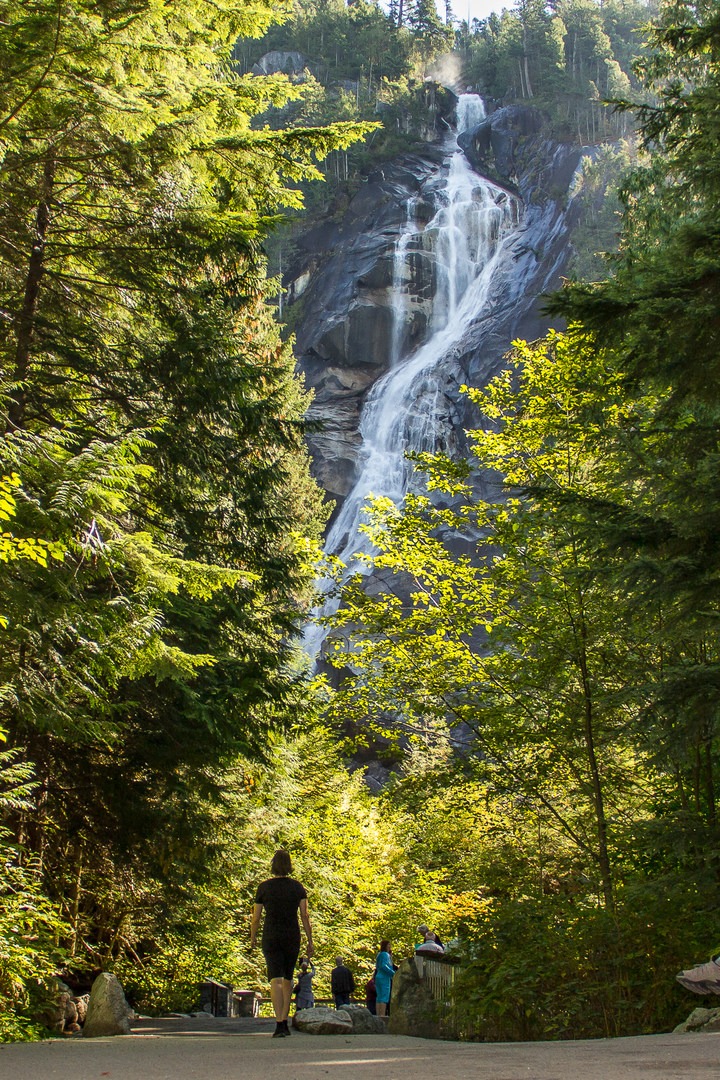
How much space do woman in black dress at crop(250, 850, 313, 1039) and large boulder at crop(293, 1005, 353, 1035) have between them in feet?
3.77

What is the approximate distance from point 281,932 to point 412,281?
193ft

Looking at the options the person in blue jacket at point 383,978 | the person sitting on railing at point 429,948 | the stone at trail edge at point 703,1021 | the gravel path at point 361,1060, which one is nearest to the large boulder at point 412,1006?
the person sitting on railing at point 429,948

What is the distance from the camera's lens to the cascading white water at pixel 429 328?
4825 centimetres

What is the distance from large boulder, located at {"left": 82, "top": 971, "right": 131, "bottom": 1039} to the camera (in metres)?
8.38

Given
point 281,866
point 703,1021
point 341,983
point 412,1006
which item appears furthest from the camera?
point 341,983

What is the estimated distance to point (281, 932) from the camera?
7387 millimetres

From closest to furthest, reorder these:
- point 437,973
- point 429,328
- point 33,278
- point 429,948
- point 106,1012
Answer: point 106,1012, point 33,278, point 437,973, point 429,948, point 429,328

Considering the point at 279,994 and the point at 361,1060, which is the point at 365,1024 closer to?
the point at 279,994

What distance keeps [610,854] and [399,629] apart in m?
3.24

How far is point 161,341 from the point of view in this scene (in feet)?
32.4

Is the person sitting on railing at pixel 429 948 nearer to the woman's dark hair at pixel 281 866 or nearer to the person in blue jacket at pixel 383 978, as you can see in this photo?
the person in blue jacket at pixel 383 978

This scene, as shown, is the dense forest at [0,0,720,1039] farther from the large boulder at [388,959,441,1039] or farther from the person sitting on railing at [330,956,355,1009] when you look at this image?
the person sitting on railing at [330,956,355,1009]

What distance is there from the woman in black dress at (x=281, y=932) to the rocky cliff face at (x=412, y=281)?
4255 cm

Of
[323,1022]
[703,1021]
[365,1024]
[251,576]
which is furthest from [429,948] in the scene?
[251,576]
